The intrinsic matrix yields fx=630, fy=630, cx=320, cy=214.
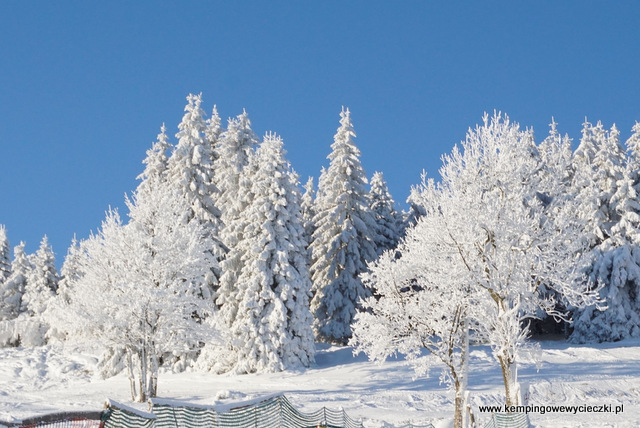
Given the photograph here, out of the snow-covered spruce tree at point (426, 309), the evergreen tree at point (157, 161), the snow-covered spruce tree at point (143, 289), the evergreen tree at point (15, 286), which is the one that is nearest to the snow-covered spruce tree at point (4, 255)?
the evergreen tree at point (15, 286)

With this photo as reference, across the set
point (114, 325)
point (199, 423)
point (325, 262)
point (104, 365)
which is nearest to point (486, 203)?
point (199, 423)

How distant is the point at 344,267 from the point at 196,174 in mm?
12187

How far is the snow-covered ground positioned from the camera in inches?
941

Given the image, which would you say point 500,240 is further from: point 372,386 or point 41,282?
point 41,282

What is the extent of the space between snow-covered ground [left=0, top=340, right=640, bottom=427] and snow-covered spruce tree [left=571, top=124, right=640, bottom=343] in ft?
6.26

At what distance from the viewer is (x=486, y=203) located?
63.8 ft

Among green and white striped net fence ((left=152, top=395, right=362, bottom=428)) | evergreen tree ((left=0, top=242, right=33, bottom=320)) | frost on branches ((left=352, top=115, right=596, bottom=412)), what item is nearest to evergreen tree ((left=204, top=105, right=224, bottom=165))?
evergreen tree ((left=0, top=242, right=33, bottom=320))

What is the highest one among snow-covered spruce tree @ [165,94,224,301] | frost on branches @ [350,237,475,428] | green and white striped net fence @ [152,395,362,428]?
snow-covered spruce tree @ [165,94,224,301]

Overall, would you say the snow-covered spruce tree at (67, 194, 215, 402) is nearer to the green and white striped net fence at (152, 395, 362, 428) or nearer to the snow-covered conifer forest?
the snow-covered conifer forest

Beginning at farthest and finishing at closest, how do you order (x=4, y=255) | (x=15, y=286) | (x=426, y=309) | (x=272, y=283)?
(x=4, y=255) → (x=15, y=286) → (x=272, y=283) → (x=426, y=309)

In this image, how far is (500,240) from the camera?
63.5 feet

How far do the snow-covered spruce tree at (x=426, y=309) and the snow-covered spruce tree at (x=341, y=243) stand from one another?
19195mm

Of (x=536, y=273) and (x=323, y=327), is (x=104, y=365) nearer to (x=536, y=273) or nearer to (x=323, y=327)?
(x=323, y=327)

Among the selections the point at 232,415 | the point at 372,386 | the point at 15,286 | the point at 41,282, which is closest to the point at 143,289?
the point at 372,386
